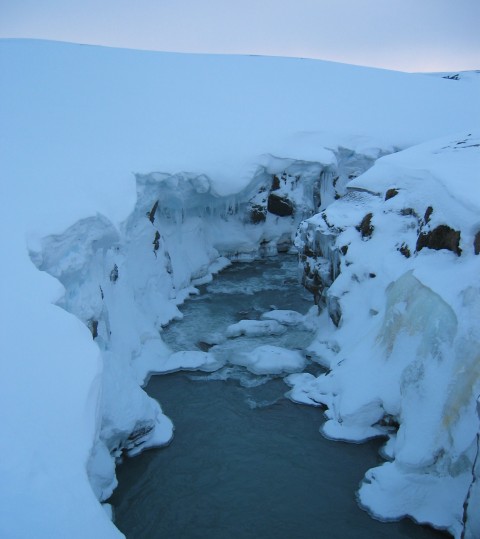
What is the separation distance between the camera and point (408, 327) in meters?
8.53

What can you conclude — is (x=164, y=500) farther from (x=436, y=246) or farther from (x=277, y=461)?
(x=436, y=246)

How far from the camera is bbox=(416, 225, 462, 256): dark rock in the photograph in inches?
323

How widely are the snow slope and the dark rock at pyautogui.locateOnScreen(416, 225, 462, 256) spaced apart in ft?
18.4

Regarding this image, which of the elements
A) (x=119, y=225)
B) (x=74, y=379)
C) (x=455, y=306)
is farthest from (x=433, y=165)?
(x=74, y=379)

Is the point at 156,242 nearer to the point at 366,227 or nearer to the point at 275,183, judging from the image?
the point at 366,227

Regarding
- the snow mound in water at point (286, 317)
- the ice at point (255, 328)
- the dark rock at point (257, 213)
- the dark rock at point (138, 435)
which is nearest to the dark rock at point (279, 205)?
the dark rock at point (257, 213)

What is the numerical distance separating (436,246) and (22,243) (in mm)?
6689

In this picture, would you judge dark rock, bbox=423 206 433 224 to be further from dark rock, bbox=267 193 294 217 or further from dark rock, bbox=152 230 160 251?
dark rock, bbox=267 193 294 217

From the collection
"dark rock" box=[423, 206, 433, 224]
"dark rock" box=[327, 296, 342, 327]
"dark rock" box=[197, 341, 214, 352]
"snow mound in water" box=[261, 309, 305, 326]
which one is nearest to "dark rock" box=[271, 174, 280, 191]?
"snow mound in water" box=[261, 309, 305, 326]

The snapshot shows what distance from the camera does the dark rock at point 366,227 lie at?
11.4m

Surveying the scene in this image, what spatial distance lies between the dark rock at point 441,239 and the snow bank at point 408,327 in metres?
0.02

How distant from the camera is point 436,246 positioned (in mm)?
8789

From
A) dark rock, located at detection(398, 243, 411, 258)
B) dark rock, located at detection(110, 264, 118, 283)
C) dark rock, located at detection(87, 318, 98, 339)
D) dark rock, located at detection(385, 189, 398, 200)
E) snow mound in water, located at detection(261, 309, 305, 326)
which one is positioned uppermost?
dark rock, located at detection(385, 189, 398, 200)

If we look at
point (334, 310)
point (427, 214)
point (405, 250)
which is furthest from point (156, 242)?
point (427, 214)
